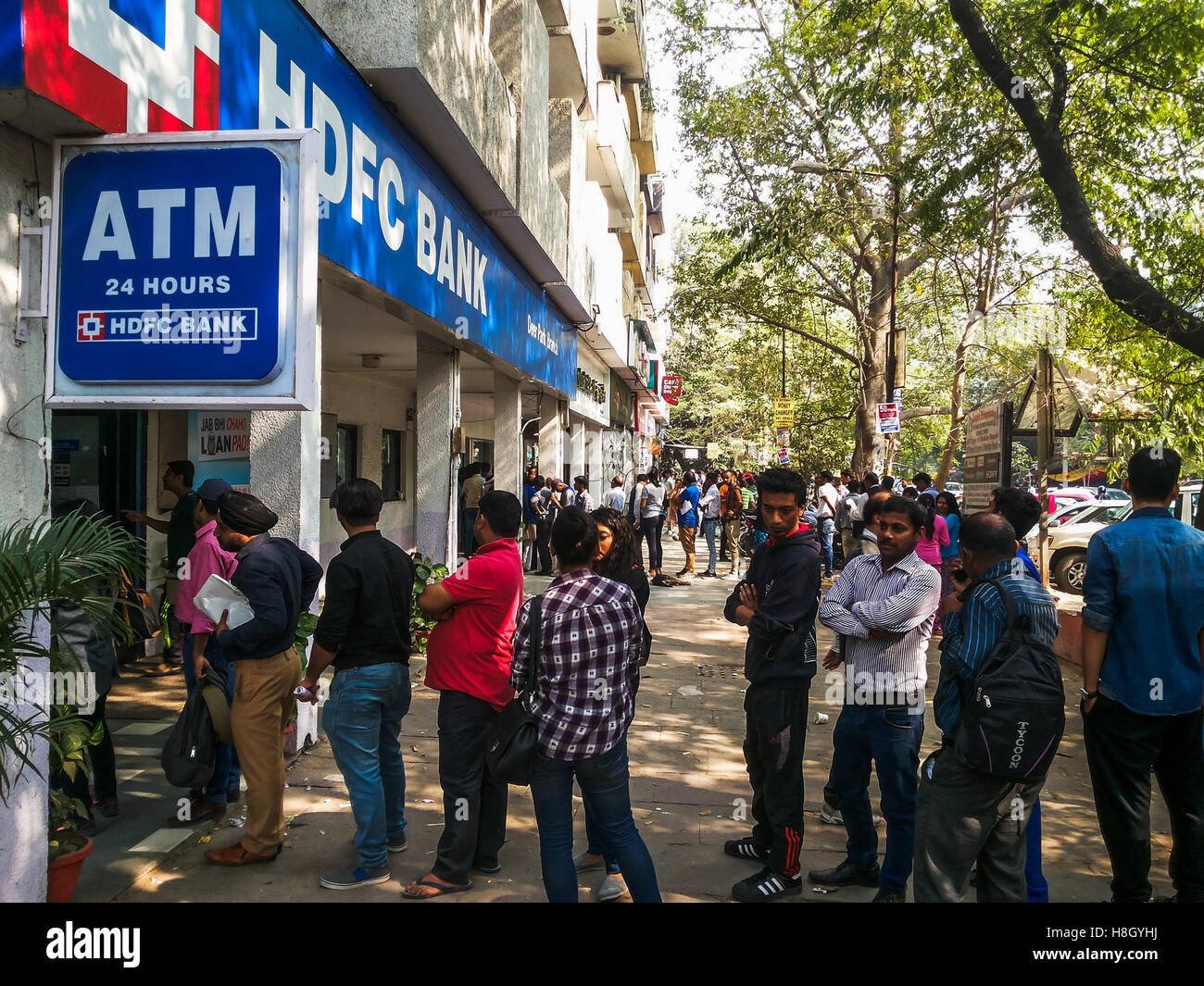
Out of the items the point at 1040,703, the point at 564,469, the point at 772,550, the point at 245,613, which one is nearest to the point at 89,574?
the point at 245,613

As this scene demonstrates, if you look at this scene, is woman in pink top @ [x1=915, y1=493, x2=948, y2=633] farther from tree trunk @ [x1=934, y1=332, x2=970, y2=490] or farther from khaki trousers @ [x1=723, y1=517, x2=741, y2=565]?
khaki trousers @ [x1=723, y1=517, x2=741, y2=565]

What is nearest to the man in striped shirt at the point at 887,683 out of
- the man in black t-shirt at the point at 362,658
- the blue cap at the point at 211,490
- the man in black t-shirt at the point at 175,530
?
the man in black t-shirt at the point at 362,658

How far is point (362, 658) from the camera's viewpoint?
13.6 ft

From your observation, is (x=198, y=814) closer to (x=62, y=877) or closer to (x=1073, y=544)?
(x=62, y=877)

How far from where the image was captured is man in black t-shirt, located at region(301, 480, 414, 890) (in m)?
4.11

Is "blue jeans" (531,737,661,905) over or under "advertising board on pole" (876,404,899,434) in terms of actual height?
under

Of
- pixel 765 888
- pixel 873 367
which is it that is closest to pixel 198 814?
pixel 765 888

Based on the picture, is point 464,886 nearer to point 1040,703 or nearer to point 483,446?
point 1040,703

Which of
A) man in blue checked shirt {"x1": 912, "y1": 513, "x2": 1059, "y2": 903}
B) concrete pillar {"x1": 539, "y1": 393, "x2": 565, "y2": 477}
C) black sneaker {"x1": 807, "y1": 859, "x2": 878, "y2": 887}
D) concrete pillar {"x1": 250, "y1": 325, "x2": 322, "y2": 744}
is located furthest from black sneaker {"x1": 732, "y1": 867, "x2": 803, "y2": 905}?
concrete pillar {"x1": 539, "y1": 393, "x2": 565, "y2": 477}

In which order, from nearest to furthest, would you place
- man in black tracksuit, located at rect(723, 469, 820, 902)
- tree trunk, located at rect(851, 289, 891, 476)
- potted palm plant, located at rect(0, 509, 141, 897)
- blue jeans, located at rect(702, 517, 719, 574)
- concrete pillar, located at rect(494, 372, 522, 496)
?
1. potted palm plant, located at rect(0, 509, 141, 897)
2. man in black tracksuit, located at rect(723, 469, 820, 902)
3. concrete pillar, located at rect(494, 372, 522, 496)
4. blue jeans, located at rect(702, 517, 719, 574)
5. tree trunk, located at rect(851, 289, 891, 476)

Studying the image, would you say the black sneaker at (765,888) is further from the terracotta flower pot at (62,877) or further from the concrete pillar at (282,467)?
the concrete pillar at (282,467)

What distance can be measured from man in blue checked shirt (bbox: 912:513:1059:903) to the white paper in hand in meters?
3.08

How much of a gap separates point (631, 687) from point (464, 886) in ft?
4.42

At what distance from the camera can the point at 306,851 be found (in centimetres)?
452
